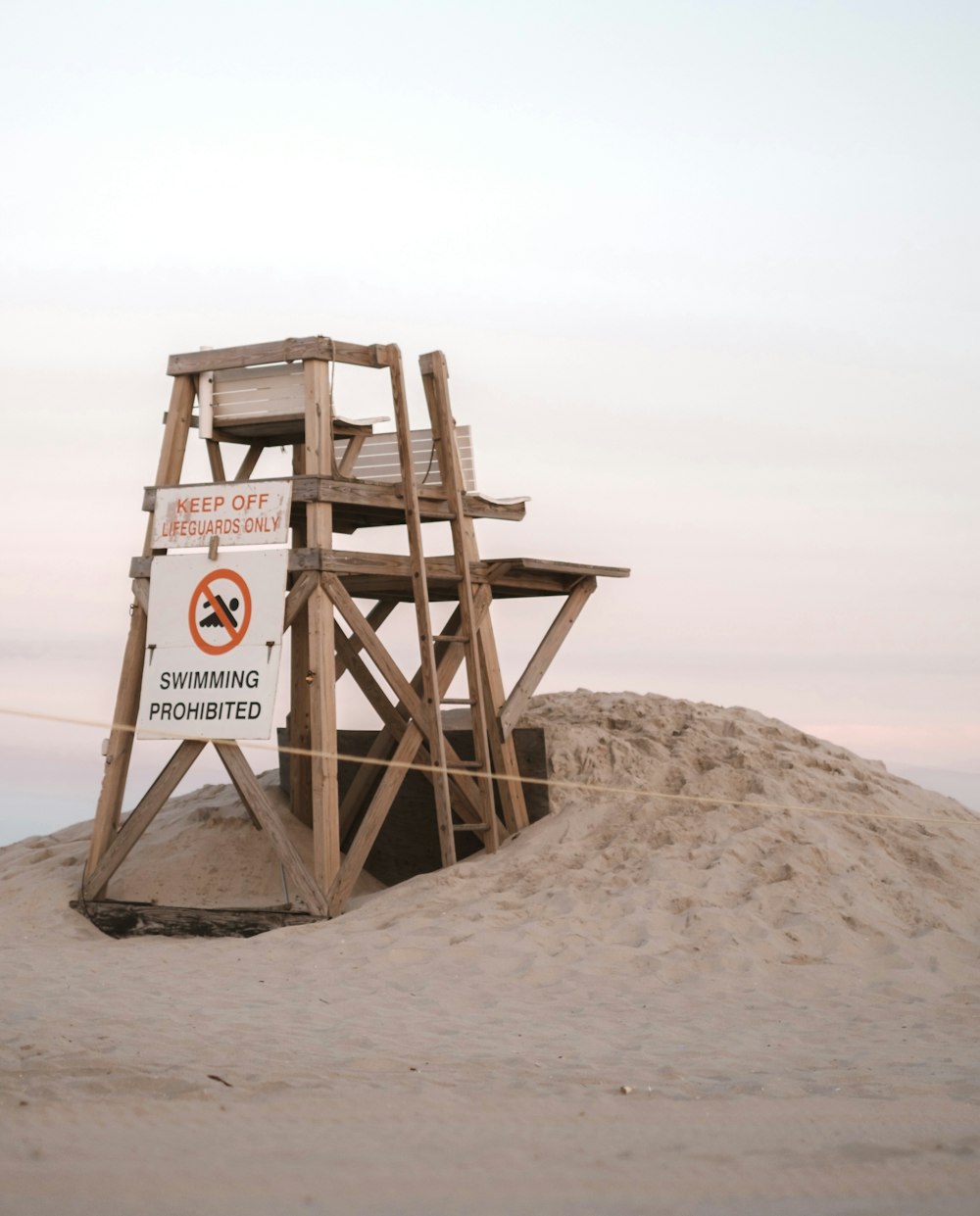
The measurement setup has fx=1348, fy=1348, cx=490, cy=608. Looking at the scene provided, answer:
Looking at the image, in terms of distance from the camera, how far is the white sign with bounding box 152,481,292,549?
35.3 feet

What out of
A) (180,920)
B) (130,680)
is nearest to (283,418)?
(130,680)

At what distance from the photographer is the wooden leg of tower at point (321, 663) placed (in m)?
10.4

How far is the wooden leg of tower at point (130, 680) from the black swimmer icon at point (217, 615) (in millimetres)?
744

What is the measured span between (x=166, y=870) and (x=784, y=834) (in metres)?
5.11

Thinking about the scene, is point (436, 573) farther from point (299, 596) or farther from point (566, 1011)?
point (566, 1011)

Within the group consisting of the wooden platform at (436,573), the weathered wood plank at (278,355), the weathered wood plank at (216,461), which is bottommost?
the wooden platform at (436,573)

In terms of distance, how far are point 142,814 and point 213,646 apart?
4.81 ft

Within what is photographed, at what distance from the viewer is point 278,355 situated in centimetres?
1112

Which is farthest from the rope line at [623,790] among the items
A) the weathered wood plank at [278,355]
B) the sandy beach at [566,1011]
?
the weathered wood plank at [278,355]

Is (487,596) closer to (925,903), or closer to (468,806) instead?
(468,806)

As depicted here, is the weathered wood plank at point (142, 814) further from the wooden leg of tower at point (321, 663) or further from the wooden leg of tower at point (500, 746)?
the wooden leg of tower at point (500, 746)

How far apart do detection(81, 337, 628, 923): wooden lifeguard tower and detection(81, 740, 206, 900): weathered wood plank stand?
1 cm

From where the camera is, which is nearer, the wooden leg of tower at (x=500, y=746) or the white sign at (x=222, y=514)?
the white sign at (x=222, y=514)

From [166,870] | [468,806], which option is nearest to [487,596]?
[468,806]
